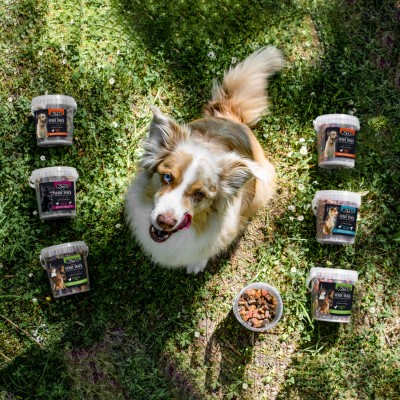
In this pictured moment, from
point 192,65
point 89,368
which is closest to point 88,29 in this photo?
point 192,65

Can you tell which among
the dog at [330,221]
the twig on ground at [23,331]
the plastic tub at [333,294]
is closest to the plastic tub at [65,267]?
the twig on ground at [23,331]

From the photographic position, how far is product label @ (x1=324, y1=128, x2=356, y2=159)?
3.98 metres

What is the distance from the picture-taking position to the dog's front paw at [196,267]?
388cm

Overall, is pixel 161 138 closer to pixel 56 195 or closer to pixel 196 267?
pixel 56 195

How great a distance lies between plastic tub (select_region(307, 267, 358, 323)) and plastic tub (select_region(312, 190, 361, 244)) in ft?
0.98

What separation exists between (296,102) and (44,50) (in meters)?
2.31

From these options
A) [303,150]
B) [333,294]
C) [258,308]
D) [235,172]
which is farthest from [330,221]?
[235,172]

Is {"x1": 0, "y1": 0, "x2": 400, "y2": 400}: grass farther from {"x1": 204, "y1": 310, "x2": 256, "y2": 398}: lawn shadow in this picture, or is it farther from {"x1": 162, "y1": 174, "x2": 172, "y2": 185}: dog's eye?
{"x1": 162, "y1": 174, "x2": 172, "y2": 185}: dog's eye

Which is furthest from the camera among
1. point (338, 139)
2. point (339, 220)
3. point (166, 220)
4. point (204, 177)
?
point (338, 139)

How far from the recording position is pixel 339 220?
3.88 meters

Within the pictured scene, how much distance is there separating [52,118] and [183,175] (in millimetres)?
1619

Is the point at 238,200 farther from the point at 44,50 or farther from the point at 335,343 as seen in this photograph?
the point at 44,50

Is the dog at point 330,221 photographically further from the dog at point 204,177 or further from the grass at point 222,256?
the dog at point 204,177

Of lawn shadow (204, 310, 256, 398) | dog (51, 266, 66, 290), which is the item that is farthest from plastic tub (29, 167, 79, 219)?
lawn shadow (204, 310, 256, 398)
